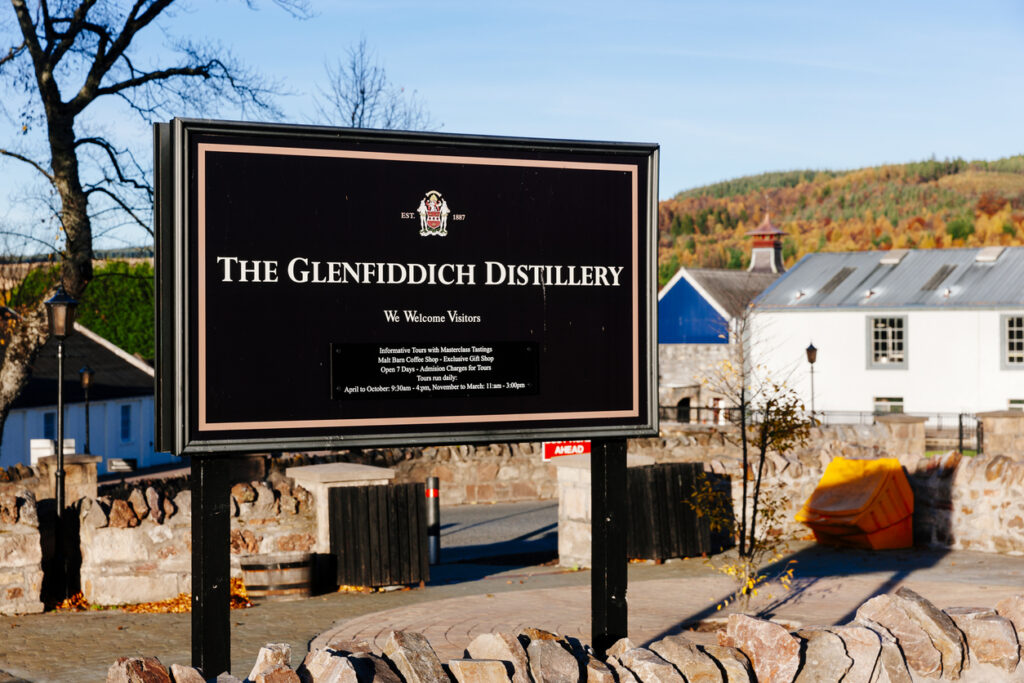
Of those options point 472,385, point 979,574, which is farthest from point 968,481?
point 472,385

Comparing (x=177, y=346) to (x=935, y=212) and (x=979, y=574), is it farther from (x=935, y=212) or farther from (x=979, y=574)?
(x=935, y=212)

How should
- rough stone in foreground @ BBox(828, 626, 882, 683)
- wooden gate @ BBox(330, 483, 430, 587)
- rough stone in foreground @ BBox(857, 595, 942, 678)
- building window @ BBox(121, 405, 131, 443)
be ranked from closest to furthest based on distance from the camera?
rough stone in foreground @ BBox(828, 626, 882, 683), rough stone in foreground @ BBox(857, 595, 942, 678), wooden gate @ BBox(330, 483, 430, 587), building window @ BBox(121, 405, 131, 443)

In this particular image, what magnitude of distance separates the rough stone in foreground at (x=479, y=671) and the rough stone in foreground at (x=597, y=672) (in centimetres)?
51

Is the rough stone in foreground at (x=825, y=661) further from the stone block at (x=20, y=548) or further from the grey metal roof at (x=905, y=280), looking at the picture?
the grey metal roof at (x=905, y=280)

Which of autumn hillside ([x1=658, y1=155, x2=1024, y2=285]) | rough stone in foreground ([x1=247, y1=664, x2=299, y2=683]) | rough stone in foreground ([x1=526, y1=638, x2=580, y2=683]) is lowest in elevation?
rough stone in foreground ([x1=526, y1=638, x2=580, y2=683])

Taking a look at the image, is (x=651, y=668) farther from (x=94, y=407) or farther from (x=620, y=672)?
(x=94, y=407)

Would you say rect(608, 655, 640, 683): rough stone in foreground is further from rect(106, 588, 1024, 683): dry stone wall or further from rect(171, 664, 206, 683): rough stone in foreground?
rect(171, 664, 206, 683): rough stone in foreground

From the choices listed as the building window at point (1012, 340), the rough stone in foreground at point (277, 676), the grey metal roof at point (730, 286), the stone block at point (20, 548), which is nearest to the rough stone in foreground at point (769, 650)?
the rough stone in foreground at point (277, 676)

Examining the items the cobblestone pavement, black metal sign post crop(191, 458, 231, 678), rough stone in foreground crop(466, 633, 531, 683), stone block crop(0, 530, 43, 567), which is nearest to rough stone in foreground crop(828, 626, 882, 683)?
rough stone in foreground crop(466, 633, 531, 683)

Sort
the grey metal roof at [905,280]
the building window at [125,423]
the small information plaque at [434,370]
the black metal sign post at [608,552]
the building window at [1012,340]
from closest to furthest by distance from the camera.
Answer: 1. the small information plaque at [434,370]
2. the black metal sign post at [608,552]
3. the building window at [1012,340]
4. the grey metal roof at [905,280]
5. the building window at [125,423]

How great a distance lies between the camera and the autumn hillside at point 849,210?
121031 millimetres

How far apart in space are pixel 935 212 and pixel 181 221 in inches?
5227

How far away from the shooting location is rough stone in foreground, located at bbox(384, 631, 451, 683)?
6.19 meters

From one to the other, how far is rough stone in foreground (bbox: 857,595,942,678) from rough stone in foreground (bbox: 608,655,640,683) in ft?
5.49
